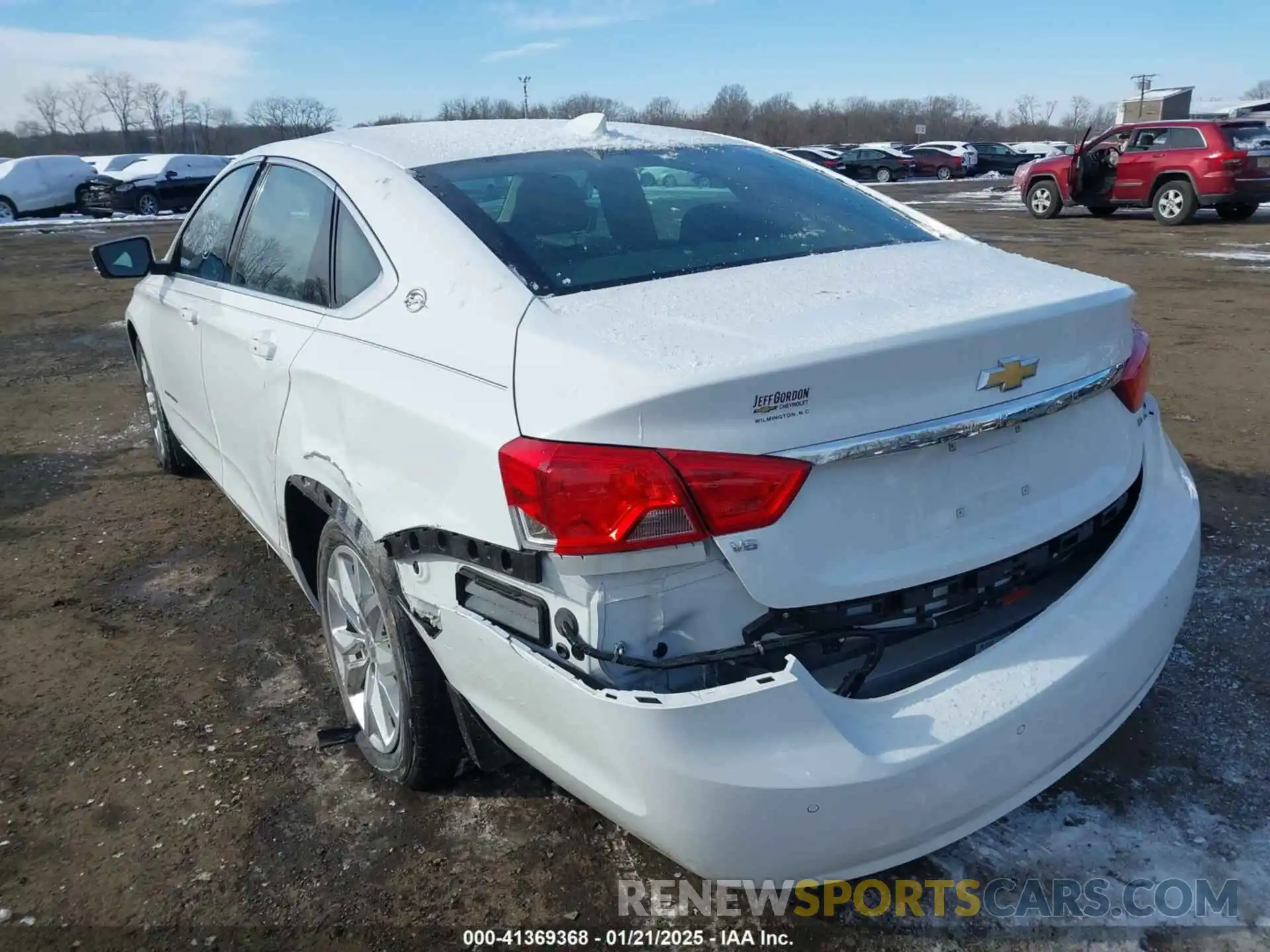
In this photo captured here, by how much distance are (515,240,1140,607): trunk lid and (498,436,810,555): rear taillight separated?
0.03 meters

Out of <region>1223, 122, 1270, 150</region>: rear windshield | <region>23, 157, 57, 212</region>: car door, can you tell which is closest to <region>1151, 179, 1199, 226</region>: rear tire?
<region>1223, 122, 1270, 150</region>: rear windshield

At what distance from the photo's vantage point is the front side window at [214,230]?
11.5ft

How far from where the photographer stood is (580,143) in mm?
2943

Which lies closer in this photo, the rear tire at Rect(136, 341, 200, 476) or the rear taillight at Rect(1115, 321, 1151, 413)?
the rear taillight at Rect(1115, 321, 1151, 413)

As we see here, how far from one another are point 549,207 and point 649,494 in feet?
3.63

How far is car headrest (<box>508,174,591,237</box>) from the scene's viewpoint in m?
2.38

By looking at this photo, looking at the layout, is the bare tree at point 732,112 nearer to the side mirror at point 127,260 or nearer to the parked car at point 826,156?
the parked car at point 826,156

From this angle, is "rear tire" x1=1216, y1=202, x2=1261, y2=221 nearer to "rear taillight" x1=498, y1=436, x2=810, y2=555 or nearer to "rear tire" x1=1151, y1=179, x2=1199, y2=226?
"rear tire" x1=1151, y1=179, x2=1199, y2=226

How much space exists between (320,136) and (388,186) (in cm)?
77

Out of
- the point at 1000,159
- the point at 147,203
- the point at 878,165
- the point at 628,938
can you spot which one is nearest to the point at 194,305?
the point at 628,938

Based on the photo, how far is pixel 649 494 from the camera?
1684 mm

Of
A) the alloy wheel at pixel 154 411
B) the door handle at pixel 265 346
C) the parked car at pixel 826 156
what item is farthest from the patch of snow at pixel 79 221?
the door handle at pixel 265 346

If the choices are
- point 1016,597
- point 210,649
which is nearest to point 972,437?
point 1016,597

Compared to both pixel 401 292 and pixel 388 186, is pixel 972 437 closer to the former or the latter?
pixel 401 292
